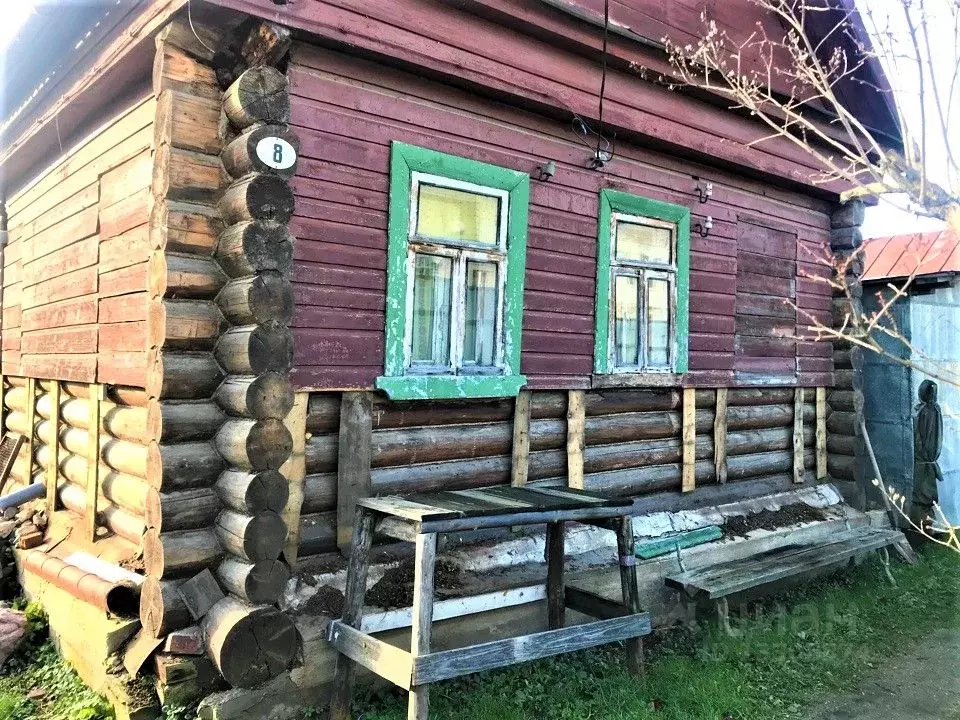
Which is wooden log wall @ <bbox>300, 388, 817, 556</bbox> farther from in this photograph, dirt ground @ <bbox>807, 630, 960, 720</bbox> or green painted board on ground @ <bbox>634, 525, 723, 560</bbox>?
dirt ground @ <bbox>807, 630, 960, 720</bbox>

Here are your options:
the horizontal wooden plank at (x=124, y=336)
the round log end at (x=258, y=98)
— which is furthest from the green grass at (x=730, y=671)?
→ the round log end at (x=258, y=98)

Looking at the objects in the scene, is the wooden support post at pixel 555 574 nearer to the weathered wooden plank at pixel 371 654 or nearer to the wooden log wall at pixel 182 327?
the weathered wooden plank at pixel 371 654

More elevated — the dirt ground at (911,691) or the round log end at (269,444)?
the round log end at (269,444)

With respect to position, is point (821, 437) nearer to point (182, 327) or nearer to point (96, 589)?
point (182, 327)

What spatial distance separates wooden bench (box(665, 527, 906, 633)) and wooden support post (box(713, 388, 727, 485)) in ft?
2.78

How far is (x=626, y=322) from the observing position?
20.8 feet

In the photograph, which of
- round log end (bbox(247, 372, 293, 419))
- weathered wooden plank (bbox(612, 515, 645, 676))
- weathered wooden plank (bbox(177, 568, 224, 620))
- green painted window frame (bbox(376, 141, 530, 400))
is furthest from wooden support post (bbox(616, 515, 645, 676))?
weathered wooden plank (bbox(177, 568, 224, 620))

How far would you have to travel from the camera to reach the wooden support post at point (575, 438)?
5801 millimetres

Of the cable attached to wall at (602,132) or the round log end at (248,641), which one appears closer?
the round log end at (248,641)

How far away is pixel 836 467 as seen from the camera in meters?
8.27

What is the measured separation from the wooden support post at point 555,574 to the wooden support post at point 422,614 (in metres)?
1.40

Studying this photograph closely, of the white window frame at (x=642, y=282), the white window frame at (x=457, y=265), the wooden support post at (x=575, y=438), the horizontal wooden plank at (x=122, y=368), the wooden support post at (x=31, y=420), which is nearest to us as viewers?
the horizontal wooden plank at (x=122, y=368)

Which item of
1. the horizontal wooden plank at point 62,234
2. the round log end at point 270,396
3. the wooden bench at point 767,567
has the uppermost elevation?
the horizontal wooden plank at point 62,234

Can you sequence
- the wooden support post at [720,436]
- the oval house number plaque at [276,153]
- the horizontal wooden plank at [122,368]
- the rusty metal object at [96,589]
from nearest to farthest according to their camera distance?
1. the oval house number plaque at [276,153]
2. the rusty metal object at [96,589]
3. the horizontal wooden plank at [122,368]
4. the wooden support post at [720,436]
